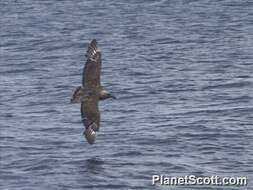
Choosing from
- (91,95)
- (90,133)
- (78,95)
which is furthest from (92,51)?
(90,133)

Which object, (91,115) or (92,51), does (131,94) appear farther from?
(91,115)

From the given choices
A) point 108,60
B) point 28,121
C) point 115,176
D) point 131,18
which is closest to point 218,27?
point 131,18

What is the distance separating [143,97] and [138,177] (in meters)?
14.5

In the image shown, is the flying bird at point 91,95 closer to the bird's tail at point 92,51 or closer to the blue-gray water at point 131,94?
the bird's tail at point 92,51

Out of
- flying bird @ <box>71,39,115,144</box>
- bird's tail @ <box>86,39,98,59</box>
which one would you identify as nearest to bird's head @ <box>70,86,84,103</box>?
flying bird @ <box>71,39,115,144</box>

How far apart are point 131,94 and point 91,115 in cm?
1707

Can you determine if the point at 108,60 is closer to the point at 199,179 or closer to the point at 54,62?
the point at 54,62

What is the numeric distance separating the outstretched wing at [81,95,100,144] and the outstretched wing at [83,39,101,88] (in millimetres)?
462

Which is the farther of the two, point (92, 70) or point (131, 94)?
point (131, 94)

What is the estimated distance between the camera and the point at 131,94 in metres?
52.7

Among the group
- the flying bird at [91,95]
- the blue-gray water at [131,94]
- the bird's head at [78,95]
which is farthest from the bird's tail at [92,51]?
the blue-gray water at [131,94]

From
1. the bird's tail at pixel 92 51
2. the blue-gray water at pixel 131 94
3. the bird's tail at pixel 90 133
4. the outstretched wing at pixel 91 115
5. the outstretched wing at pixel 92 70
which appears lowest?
the blue-gray water at pixel 131 94

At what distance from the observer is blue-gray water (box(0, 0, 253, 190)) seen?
129 ft

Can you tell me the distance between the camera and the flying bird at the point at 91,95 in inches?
1387
